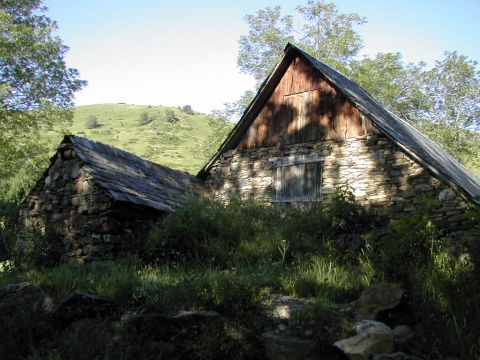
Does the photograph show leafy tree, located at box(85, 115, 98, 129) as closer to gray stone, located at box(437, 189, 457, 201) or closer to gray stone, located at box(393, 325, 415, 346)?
gray stone, located at box(437, 189, 457, 201)

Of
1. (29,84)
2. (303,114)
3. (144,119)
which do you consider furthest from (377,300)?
(144,119)

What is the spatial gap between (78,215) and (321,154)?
688cm

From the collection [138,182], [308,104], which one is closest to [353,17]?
[308,104]

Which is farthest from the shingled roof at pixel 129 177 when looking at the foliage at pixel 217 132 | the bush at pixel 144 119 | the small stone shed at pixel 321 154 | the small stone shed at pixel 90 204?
the bush at pixel 144 119

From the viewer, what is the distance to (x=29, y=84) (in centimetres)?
2052

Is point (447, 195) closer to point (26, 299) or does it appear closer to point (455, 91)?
point (26, 299)

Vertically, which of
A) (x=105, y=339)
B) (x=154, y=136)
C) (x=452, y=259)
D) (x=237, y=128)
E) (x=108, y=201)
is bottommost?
(x=105, y=339)

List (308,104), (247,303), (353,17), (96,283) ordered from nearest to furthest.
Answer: (247,303) < (96,283) < (308,104) < (353,17)

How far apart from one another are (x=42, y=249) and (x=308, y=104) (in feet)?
27.5

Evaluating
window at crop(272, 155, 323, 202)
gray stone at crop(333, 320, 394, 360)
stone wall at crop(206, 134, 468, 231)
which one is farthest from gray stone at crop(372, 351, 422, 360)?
window at crop(272, 155, 323, 202)

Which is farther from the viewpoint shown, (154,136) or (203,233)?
(154,136)

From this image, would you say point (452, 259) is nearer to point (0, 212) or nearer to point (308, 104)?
point (308, 104)

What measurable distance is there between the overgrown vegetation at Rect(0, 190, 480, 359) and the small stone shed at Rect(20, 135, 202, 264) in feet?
3.42

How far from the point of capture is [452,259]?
666cm
